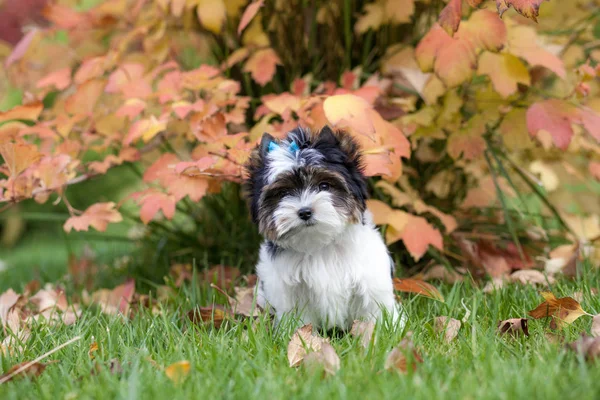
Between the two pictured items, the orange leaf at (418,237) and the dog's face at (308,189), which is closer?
the dog's face at (308,189)

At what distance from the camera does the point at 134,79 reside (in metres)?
3.87

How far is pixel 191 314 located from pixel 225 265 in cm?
112

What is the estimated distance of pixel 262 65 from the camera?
3947 millimetres

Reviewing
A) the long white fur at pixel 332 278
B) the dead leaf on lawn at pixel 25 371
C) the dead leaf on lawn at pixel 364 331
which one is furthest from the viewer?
the long white fur at pixel 332 278

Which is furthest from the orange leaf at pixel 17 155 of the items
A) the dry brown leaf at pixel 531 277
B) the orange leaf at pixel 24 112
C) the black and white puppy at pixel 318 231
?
the dry brown leaf at pixel 531 277

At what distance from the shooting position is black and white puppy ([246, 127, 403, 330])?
9.39 ft

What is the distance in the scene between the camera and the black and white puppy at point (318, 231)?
9.39 ft

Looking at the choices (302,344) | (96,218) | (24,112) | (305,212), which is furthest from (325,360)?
(24,112)

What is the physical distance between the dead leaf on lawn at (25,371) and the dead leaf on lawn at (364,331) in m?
1.23

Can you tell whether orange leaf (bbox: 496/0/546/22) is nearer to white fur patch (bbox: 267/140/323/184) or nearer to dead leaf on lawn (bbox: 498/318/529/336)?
white fur patch (bbox: 267/140/323/184)

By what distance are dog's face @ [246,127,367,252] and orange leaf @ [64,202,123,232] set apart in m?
0.90

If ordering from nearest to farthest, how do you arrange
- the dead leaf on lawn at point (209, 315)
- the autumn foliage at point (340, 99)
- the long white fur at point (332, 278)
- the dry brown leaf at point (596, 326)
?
the dry brown leaf at point (596, 326), the long white fur at point (332, 278), the dead leaf on lawn at point (209, 315), the autumn foliage at point (340, 99)

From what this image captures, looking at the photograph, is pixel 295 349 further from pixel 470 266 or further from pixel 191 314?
pixel 470 266

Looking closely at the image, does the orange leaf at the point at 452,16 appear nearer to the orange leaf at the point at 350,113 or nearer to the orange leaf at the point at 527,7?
the orange leaf at the point at 527,7
